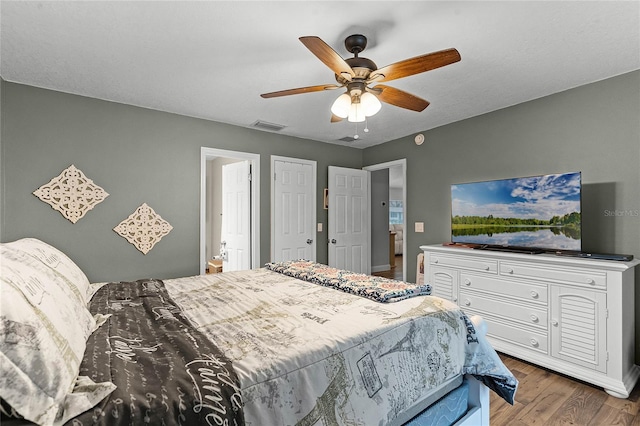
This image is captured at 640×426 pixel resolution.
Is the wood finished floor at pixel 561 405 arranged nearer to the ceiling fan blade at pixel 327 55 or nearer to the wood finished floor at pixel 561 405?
the wood finished floor at pixel 561 405

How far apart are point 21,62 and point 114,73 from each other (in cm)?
63

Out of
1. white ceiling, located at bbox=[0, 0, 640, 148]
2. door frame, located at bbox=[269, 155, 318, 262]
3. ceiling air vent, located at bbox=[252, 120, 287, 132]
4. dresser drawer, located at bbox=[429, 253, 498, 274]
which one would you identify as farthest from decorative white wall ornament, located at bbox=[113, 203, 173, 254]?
dresser drawer, located at bbox=[429, 253, 498, 274]

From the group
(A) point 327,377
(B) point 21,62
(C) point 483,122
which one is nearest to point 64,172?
(B) point 21,62

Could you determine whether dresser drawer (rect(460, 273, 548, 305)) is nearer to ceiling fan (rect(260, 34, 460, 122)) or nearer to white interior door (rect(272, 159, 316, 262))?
ceiling fan (rect(260, 34, 460, 122))

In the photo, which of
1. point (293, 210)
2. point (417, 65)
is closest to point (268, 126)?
point (293, 210)

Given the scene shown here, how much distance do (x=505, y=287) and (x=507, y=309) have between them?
206 mm

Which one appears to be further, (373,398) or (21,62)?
(21,62)

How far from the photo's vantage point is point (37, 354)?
762 millimetres

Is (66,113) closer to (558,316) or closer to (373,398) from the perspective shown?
(373,398)

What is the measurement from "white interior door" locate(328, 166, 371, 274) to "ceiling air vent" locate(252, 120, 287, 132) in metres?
1.05

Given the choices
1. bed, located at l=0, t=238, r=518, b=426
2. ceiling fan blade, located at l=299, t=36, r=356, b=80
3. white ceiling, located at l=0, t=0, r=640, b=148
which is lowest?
bed, located at l=0, t=238, r=518, b=426

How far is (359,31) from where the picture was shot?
1.96 m

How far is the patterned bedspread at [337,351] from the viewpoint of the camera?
1.02 meters

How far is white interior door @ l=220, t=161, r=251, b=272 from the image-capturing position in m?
4.16
